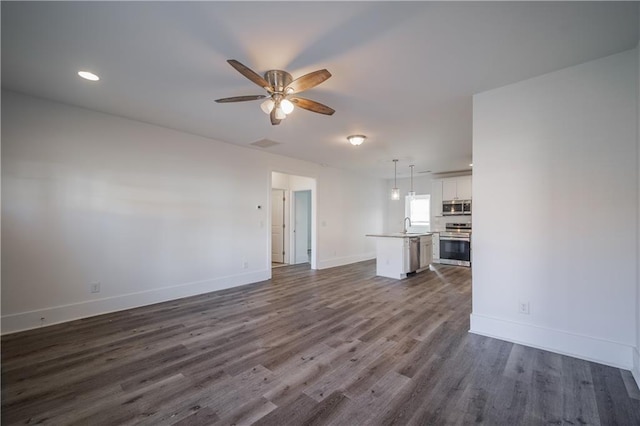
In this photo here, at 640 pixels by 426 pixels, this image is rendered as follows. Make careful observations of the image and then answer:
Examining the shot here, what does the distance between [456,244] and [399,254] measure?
8.64ft

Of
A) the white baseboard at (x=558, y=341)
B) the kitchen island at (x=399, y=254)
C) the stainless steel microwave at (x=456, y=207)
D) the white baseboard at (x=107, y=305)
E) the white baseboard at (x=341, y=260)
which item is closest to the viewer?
the white baseboard at (x=558, y=341)

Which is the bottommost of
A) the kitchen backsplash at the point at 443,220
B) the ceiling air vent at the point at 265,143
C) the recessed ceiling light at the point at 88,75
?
the kitchen backsplash at the point at 443,220

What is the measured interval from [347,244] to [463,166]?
379 cm

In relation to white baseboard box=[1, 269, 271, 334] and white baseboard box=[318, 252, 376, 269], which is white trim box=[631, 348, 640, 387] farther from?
white baseboard box=[318, 252, 376, 269]

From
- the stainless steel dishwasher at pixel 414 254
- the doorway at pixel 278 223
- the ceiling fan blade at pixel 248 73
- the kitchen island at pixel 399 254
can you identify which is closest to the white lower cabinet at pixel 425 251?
the kitchen island at pixel 399 254

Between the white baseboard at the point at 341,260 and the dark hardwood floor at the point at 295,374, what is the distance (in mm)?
3263

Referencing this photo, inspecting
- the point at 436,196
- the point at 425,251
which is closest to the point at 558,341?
the point at 425,251

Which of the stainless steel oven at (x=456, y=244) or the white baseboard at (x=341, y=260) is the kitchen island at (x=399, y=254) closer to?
the white baseboard at (x=341, y=260)

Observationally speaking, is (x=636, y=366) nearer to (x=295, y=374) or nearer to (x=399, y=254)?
(x=295, y=374)

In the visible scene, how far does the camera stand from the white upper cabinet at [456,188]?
7.39 m

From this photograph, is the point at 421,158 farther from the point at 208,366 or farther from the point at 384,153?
the point at 208,366

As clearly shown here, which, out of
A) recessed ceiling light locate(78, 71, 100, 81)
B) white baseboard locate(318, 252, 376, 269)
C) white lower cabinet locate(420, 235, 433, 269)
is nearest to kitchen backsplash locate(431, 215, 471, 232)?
white lower cabinet locate(420, 235, 433, 269)

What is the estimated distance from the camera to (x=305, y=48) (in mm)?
2170

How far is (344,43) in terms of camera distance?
2102 mm
